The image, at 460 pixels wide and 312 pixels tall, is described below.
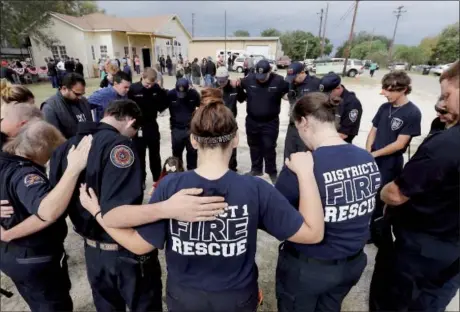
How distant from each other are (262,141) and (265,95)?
0.88m

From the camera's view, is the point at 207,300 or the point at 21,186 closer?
the point at 207,300

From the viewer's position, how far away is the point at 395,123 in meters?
3.22

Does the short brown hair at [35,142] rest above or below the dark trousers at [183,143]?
above

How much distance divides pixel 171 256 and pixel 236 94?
417 cm

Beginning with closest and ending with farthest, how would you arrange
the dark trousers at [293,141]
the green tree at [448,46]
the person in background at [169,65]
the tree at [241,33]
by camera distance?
the dark trousers at [293,141] < the person in background at [169,65] < the green tree at [448,46] < the tree at [241,33]

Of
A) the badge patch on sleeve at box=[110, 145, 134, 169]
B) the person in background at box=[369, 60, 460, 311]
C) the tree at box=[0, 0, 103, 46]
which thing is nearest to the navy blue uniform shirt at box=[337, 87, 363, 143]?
the person in background at box=[369, 60, 460, 311]

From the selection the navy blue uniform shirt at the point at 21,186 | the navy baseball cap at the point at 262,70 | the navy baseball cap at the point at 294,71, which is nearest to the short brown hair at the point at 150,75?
the navy baseball cap at the point at 262,70

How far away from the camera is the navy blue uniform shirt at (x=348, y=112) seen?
3797 mm

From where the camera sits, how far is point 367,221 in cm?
169

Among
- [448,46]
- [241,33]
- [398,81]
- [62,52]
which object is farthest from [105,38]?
[241,33]

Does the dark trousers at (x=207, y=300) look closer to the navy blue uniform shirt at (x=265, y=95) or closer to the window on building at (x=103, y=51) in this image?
the navy blue uniform shirt at (x=265, y=95)

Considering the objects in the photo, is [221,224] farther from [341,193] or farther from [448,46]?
[448,46]

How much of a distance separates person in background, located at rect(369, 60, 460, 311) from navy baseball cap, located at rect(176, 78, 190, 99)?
11.6 feet

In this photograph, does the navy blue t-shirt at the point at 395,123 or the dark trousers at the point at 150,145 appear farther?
the dark trousers at the point at 150,145
